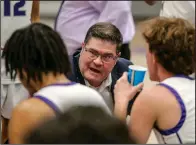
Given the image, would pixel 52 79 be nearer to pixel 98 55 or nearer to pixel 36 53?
pixel 36 53

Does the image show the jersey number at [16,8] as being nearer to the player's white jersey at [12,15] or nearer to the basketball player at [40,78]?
the player's white jersey at [12,15]

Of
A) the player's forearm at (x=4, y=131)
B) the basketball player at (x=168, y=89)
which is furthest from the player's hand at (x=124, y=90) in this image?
the player's forearm at (x=4, y=131)

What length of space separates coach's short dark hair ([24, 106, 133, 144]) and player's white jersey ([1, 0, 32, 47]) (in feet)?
7.15

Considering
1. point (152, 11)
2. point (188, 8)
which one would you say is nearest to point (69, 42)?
point (188, 8)

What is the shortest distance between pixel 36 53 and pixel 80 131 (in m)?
0.88

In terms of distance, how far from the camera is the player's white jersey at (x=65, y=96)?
2.18m

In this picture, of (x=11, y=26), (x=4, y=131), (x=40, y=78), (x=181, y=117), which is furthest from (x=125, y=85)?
(x=11, y=26)

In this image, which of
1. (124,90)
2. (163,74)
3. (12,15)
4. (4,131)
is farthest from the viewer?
(12,15)

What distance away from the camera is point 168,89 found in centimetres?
241

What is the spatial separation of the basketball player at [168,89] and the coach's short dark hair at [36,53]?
0.34 metres

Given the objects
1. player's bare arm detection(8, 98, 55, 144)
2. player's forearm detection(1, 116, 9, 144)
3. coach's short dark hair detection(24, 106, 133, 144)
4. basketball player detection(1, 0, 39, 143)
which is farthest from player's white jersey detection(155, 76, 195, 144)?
basketball player detection(1, 0, 39, 143)

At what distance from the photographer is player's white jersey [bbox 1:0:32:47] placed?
3.64 m

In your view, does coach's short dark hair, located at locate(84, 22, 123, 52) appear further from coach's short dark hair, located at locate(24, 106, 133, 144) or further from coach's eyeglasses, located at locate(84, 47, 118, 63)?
coach's short dark hair, located at locate(24, 106, 133, 144)

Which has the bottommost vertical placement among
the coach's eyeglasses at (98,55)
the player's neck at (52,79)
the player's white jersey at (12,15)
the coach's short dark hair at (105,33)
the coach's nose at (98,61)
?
the player's white jersey at (12,15)
